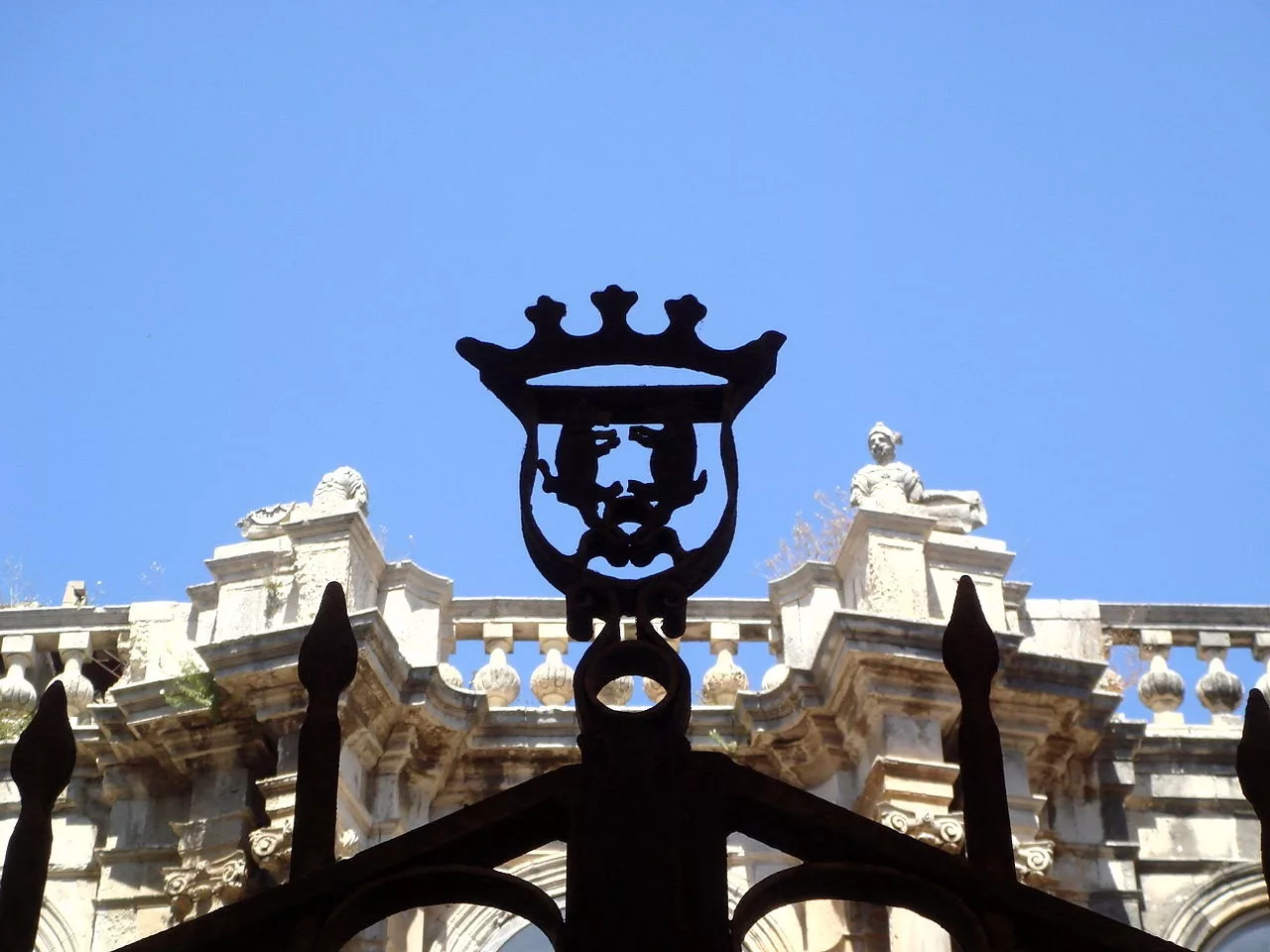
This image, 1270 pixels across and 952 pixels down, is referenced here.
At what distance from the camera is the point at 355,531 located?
11430 millimetres

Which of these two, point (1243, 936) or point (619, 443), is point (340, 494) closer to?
point (1243, 936)

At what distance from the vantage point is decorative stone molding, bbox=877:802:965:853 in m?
10.2

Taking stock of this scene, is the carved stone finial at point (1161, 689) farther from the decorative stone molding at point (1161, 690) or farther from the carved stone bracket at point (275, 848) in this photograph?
the carved stone bracket at point (275, 848)

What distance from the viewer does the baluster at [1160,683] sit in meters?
11.7

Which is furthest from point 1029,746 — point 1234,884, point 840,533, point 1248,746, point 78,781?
point 1248,746

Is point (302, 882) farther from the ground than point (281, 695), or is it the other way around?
point (281, 695)

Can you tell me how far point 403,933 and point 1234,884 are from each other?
4233mm

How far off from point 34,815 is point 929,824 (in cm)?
756

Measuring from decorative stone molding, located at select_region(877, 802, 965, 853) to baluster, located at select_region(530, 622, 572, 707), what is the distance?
187 centimetres

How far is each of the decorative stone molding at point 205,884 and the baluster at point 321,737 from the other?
725 centimetres

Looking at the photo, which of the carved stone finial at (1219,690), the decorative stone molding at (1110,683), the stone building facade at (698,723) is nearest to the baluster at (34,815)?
the stone building facade at (698,723)

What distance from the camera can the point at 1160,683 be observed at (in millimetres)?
11742

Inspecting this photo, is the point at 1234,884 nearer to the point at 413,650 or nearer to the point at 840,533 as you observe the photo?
the point at 840,533

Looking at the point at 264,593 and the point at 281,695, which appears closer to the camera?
the point at 281,695
